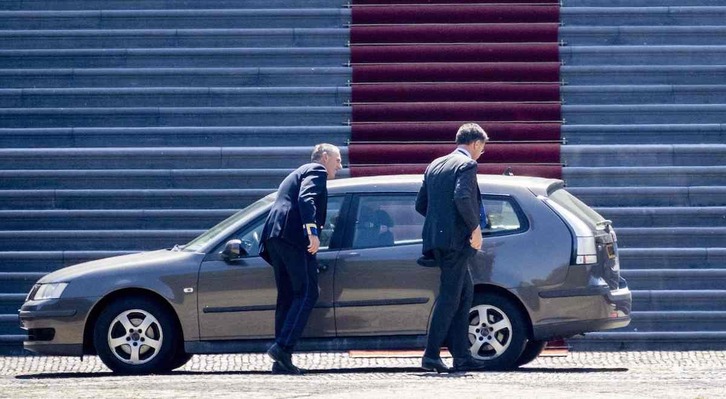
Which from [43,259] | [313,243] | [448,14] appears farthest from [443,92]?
[313,243]

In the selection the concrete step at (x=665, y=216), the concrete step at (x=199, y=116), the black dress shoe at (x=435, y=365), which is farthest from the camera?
the concrete step at (x=199, y=116)

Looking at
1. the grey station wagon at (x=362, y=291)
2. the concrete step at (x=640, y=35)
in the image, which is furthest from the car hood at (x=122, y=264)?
the concrete step at (x=640, y=35)

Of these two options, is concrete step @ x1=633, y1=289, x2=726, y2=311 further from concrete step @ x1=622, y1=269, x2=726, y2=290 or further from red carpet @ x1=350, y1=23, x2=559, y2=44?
red carpet @ x1=350, y1=23, x2=559, y2=44

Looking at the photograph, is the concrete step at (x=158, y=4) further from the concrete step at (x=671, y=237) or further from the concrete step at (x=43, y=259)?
the concrete step at (x=671, y=237)

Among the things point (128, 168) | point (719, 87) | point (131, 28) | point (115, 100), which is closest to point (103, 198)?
point (128, 168)

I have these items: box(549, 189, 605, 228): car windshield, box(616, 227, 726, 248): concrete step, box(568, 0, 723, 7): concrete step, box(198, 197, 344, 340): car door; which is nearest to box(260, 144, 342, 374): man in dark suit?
box(198, 197, 344, 340): car door

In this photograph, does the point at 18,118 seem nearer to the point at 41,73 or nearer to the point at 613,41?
the point at 41,73

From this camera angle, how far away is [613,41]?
1517 cm

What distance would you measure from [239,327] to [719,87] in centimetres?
628

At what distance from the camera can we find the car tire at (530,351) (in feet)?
34.7

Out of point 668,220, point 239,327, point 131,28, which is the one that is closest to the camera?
point 239,327

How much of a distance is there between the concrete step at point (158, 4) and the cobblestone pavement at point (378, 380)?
496cm

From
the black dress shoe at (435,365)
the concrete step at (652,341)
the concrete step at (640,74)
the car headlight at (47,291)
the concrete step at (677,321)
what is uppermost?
the concrete step at (640,74)

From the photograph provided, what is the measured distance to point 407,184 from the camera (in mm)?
10469
